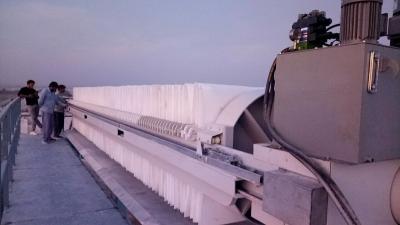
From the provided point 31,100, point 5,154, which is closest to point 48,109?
point 31,100

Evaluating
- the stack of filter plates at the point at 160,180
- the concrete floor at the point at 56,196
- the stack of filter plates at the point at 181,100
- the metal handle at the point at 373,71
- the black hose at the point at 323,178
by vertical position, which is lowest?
the concrete floor at the point at 56,196

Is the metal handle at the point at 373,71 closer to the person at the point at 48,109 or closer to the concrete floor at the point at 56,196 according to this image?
the concrete floor at the point at 56,196

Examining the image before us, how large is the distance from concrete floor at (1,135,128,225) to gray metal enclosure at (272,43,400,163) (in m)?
1.83

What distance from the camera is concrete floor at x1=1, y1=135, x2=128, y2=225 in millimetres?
2572

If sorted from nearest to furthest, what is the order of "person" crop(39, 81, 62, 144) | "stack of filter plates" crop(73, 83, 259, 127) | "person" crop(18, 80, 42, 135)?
"stack of filter plates" crop(73, 83, 259, 127), "person" crop(39, 81, 62, 144), "person" crop(18, 80, 42, 135)

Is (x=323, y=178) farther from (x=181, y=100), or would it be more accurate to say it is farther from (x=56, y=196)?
(x=56, y=196)

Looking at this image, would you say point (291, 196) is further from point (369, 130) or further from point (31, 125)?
point (31, 125)

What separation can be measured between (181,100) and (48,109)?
484 centimetres

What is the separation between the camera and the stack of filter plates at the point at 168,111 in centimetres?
216

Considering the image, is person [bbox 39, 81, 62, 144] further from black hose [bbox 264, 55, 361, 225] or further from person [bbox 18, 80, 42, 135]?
black hose [bbox 264, 55, 361, 225]

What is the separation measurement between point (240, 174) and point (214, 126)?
56cm

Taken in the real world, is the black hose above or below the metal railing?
above

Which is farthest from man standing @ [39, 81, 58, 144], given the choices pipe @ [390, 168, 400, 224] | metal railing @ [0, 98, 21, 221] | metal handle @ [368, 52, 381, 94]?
metal handle @ [368, 52, 381, 94]

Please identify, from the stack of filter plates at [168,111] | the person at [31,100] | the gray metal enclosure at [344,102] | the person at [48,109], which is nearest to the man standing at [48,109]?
the person at [48,109]
